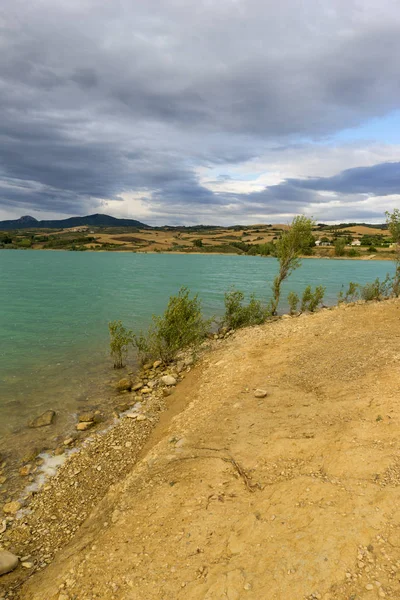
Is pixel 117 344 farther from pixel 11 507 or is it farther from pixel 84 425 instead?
pixel 11 507

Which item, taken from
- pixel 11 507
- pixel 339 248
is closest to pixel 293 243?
pixel 11 507

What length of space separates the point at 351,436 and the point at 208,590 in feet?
16.1

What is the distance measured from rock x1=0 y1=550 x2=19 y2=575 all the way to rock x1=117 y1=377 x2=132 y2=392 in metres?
8.66

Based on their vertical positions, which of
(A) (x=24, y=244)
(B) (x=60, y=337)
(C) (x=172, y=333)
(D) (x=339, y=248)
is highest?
(A) (x=24, y=244)

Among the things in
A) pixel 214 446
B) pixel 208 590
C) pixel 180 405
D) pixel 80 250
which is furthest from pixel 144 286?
pixel 80 250

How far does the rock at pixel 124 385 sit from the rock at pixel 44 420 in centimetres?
320

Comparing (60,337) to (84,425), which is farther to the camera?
(60,337)

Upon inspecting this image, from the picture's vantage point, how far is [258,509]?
620cm

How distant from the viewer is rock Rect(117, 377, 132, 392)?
49.7ft

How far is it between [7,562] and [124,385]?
30.1 ft

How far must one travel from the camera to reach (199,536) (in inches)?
230

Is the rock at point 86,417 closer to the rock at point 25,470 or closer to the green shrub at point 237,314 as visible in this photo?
the rock at point 25,470

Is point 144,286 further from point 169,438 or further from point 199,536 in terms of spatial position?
point 199,536

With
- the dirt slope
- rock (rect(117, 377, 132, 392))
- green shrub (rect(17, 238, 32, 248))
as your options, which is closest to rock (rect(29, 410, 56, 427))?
rock (rect(117, 377, 132, 392))
